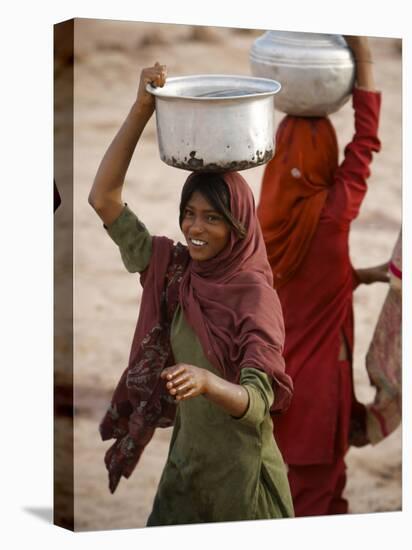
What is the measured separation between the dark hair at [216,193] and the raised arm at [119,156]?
0.97ft

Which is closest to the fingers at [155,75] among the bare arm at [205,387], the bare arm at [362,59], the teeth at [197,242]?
the teeth at [197,242]

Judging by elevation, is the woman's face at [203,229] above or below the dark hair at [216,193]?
below

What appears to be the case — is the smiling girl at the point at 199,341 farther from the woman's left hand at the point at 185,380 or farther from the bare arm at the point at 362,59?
the bare arm at the point at 362,59

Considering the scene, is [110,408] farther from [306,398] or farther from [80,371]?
[306,398]

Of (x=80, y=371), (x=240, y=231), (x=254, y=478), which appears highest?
(x=240, y=231)

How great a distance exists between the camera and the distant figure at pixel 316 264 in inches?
302

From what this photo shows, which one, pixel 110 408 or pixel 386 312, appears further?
pixel 386 312

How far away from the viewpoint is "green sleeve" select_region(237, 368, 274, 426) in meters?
7.02

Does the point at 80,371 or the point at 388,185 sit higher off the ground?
the point at 388,185

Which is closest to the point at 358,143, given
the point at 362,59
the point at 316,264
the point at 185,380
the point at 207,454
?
the point at 362,59

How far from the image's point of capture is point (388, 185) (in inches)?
312

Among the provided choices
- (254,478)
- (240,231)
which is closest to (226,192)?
(240,231)

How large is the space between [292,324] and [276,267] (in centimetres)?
28

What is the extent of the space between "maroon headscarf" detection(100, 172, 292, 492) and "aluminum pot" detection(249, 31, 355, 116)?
1.77 ft
